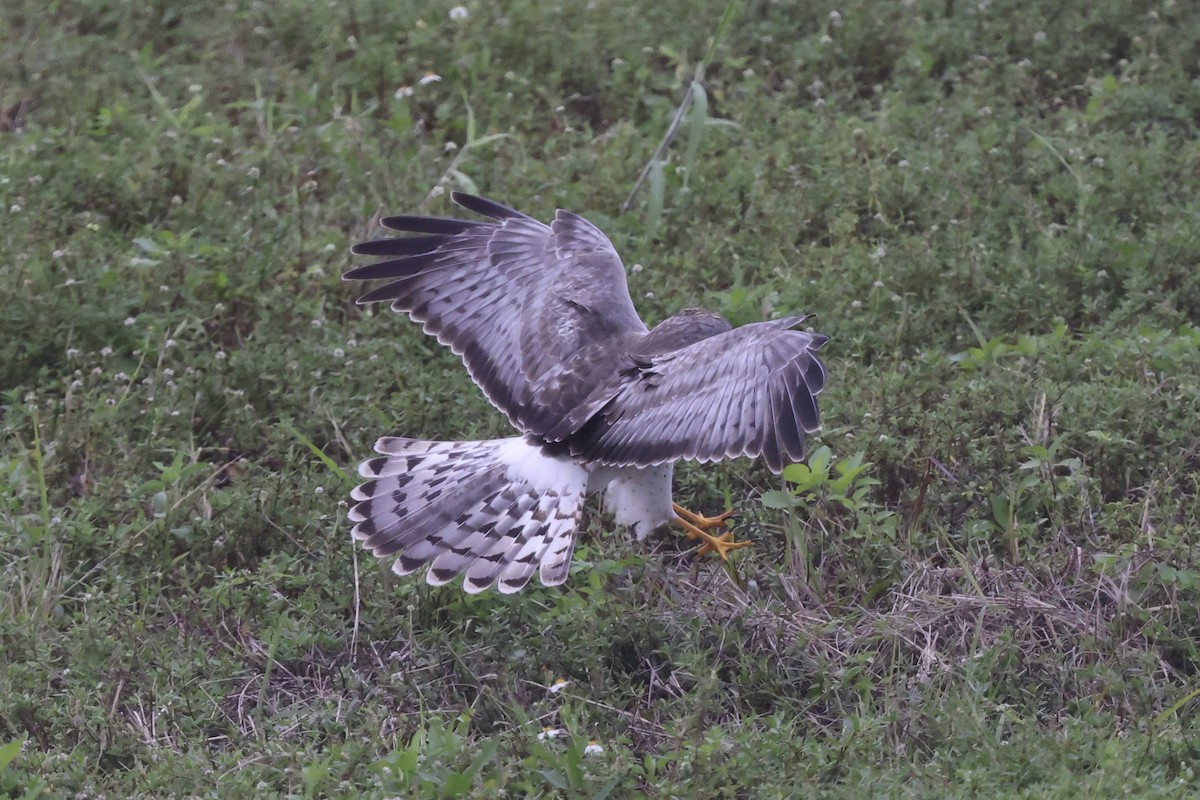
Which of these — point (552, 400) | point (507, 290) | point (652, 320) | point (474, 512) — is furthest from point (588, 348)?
point (652, 320)

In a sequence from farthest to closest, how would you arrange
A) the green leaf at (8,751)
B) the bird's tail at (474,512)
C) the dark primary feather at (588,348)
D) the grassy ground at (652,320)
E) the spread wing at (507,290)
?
the spread wing at (507,290) → the bird's tail at (474,512) → the dark primary feather at (588,348) → the grassy ground at (652,320) → the green leaf at (8,751)

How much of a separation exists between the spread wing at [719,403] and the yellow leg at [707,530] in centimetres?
57

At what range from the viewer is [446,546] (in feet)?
16.9

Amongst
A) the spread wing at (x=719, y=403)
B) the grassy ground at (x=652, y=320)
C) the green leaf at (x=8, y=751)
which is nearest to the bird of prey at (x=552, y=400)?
the spread wing at (x=719, y=403)

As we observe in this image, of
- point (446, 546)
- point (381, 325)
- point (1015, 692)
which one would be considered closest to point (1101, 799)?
point (1015, 692)

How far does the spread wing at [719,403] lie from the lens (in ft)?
15.4

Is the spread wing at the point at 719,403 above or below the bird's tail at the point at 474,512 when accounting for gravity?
above

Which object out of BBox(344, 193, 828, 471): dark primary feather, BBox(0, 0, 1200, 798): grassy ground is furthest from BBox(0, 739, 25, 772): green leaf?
BBox(344, 193, 828, 471): dark primary feather

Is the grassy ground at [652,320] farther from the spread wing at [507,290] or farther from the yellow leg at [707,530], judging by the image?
the spread wing at [507,290]

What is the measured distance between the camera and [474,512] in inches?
208

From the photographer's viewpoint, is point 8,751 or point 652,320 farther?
point 652,320

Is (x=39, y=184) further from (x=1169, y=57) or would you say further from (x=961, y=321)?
(x=1169, y=57)

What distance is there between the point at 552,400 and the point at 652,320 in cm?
145

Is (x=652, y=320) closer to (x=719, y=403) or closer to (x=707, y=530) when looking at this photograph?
(x=707, y=530)
